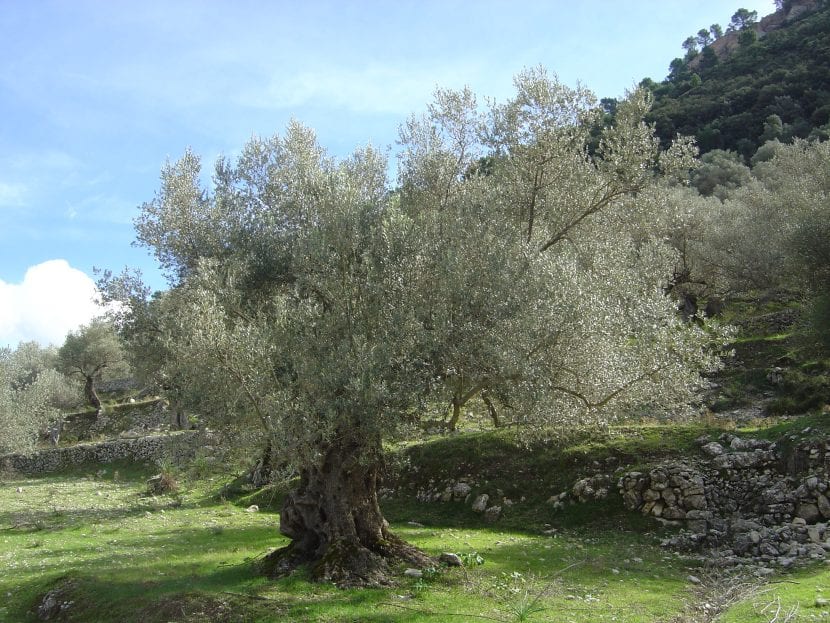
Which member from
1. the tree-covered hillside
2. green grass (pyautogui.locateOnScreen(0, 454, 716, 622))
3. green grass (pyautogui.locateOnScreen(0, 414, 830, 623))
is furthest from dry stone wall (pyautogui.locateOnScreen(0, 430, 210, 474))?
the tree-covered hillside

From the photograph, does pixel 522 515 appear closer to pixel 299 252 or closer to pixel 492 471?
pixel 492 471

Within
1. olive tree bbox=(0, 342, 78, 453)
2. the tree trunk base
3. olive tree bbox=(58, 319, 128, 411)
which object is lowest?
the tree trunk base

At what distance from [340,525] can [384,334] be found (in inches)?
197

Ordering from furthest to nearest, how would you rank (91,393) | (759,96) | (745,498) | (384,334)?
(759,96) → (91,393) → (745,498) → (384,334)

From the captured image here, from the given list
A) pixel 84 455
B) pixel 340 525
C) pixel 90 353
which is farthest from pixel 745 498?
pixel 90 353

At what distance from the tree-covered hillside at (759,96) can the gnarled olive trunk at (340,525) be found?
3094 inches

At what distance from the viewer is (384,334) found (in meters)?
12.6

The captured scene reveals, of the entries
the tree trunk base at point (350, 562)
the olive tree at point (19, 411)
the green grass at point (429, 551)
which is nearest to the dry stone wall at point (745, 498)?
the green grass at point (429, 551)

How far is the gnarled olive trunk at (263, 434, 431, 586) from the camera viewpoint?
13.2 m

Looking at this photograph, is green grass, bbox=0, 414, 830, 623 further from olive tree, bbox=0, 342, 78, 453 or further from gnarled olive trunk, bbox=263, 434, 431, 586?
olive tree, bbox=0, 342, 78, 453

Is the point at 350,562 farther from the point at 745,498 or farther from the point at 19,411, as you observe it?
the point at 19,411

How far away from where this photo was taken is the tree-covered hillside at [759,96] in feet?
283

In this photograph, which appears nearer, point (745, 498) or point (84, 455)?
point (745, 498)

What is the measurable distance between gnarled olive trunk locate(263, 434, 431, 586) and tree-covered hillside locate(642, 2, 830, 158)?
3094 inches
